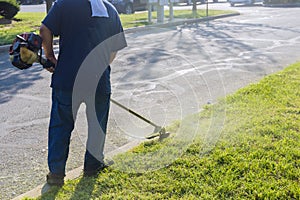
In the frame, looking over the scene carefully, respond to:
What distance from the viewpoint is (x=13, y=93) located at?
590 cm

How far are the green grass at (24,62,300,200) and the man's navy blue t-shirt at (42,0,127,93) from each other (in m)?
0.91

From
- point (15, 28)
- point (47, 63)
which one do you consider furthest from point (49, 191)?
point (15, 28)

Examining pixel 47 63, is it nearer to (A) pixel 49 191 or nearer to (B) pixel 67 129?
(B) pixel 67 129

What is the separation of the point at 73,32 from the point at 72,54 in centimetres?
17

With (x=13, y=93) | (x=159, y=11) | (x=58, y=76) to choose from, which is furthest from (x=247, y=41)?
(x=58, y=76)

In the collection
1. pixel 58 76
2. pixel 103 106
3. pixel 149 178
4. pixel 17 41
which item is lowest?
pixel 149 178

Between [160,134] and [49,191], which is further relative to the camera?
[160,134]

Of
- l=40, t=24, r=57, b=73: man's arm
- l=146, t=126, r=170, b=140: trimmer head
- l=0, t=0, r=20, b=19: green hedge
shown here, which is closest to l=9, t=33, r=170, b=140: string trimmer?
l=40, t=24, r=57, b=73: man's arm

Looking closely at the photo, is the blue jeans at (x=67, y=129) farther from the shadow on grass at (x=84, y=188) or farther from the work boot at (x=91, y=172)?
the shadow on grass at (x=84, y=188)

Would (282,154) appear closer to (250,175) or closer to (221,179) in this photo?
(250,175)

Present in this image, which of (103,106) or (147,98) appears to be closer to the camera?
(103,106)

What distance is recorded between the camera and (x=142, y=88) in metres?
6.09

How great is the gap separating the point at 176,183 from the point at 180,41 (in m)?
8.66

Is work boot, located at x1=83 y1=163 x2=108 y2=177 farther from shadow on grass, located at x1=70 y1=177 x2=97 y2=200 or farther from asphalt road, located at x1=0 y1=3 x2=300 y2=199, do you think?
asphalt road, located at x1=0 y1=3 x2=300 y2=199
